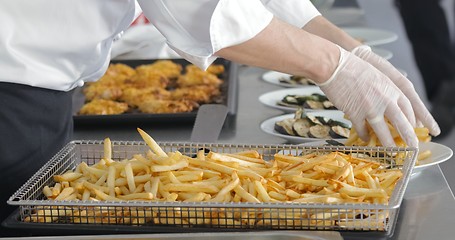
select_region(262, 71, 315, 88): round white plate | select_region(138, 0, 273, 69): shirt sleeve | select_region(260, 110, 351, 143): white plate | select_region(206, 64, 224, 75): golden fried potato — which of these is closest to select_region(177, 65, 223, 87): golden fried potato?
select_region(206, 64, 224, 75): golden fried potato

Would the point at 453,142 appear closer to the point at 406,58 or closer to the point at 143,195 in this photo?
the point at 143,195

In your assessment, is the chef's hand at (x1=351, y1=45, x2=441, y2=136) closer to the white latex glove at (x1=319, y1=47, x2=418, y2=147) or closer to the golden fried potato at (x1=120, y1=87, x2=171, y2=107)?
the white latex glove at (x1=319, y1=47, x2=418, y2=147)

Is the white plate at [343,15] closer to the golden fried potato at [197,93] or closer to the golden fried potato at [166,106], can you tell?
the golden fried potato at [197,93]

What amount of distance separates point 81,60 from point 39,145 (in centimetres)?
24

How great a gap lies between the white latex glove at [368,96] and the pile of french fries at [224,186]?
30cm

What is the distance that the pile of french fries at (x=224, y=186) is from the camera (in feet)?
5.69

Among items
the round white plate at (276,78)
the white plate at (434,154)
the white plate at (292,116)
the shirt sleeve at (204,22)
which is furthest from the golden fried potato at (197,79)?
the shirt sleeve at (204,22)

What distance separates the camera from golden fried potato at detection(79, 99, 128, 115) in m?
2.96

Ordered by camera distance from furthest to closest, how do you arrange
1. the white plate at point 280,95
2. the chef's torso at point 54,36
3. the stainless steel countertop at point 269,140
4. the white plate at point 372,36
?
the white plate at point 372,36, the white plate at point 280,95, the chef's torso at point 54,36, the stainless steel countertop at point 269,140

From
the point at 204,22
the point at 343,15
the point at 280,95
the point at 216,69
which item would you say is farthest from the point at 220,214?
the point at 343,15

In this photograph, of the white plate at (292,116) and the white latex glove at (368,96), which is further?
the white plate at (292,116)

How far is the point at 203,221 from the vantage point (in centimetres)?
174

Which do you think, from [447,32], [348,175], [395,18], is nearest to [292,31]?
[348,175]

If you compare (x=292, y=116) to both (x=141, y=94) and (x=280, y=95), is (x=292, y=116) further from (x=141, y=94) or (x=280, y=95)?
(x=141, y=94)
